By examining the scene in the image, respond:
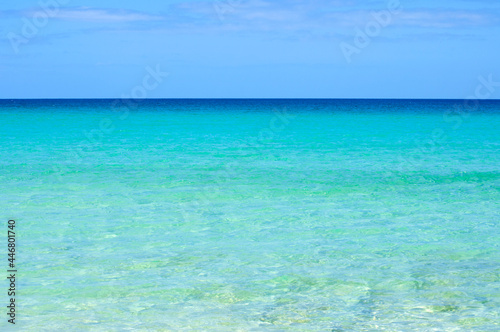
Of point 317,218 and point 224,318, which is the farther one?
point 317,218

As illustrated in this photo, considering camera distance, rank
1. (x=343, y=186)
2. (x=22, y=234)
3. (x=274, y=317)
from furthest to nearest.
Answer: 1. (x=343, y=186)
2. (x=22, y=234)
3. (x=274, y=317)

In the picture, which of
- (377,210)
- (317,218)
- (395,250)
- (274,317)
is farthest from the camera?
(377,210)

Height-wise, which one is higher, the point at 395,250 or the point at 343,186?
the point at 395,250

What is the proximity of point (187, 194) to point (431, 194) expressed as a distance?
13.2 feet

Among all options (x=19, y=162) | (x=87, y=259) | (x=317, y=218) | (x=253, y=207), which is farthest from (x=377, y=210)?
(x=19, y=162)

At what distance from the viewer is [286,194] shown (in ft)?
34.4

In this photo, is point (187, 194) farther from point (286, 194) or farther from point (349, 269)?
point (349, 269)

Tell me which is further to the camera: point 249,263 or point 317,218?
point 317,218

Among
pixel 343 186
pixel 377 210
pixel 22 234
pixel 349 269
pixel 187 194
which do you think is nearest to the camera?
pixel 349 269

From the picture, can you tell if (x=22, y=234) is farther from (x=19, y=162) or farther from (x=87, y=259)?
(x=19, y=162)

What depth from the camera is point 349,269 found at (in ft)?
19.9

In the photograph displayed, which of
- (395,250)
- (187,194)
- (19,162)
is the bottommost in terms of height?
(19,162)

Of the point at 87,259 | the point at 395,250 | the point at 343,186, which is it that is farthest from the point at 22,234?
the point at 343,186

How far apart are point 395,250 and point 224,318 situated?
2667 mm
